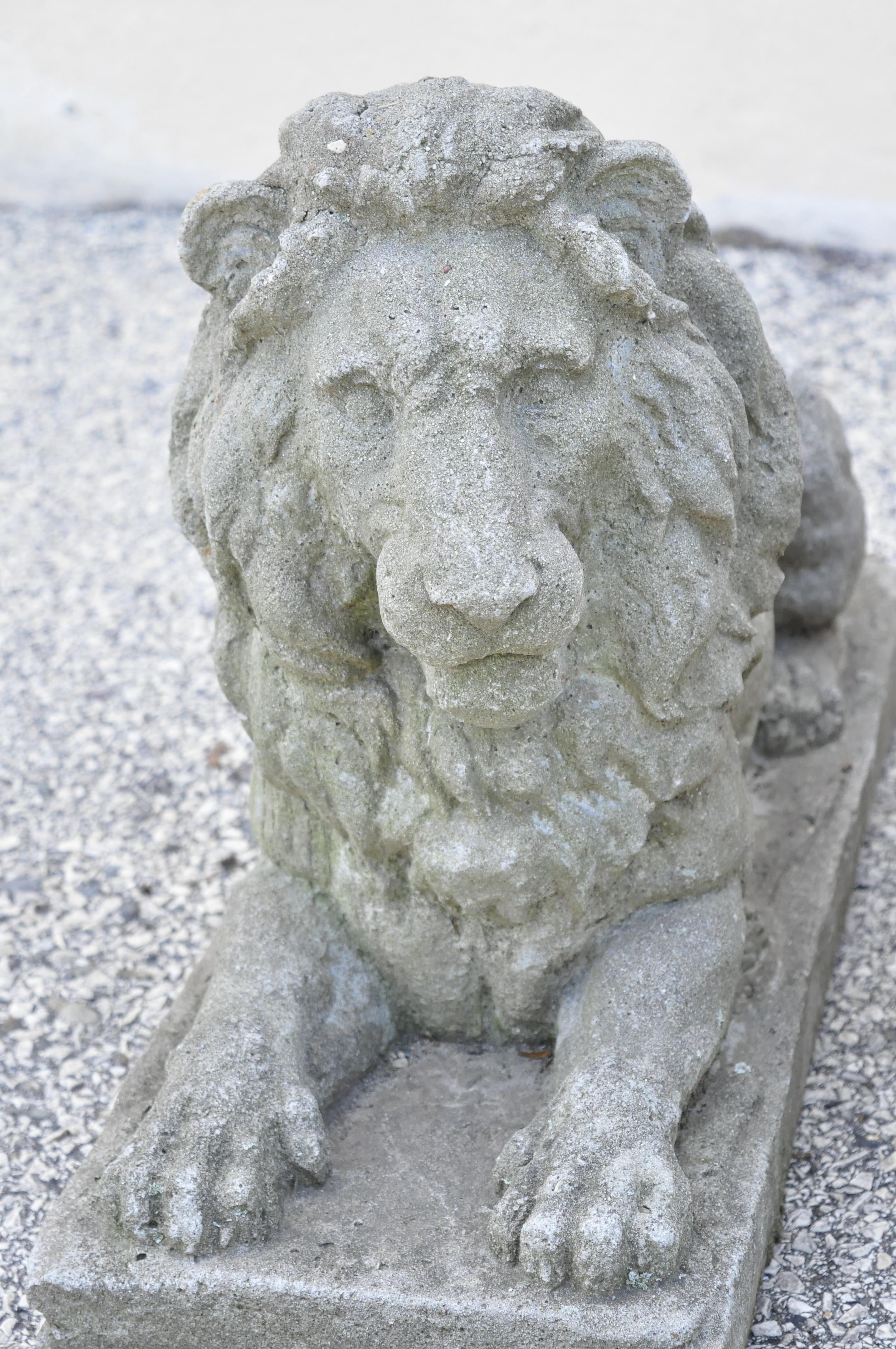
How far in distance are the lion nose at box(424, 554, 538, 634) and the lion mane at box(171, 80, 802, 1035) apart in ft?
0.78

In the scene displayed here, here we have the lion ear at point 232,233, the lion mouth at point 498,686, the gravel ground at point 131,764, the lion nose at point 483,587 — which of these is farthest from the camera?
the gravel ground at point 131,764

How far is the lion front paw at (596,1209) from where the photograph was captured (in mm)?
1904

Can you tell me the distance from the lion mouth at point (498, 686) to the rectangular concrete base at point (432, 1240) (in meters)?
0.69

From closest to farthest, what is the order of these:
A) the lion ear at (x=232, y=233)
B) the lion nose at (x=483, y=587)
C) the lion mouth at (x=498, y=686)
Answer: the lion nose at (x=483, y=587) < the lion mouth at (x=498, y=686) < the lion ear at (x=232, y=233)

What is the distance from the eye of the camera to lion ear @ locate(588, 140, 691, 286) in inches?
74.2

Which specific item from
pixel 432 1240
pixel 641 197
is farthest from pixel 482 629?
pixel 432 1240

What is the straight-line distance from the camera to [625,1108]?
2053 mm

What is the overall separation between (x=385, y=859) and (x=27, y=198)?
5.74 meters

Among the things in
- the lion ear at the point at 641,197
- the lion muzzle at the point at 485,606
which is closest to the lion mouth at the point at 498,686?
the lion muzzle at the point at 485,606

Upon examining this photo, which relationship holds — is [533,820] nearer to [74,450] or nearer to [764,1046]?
[764,1046]

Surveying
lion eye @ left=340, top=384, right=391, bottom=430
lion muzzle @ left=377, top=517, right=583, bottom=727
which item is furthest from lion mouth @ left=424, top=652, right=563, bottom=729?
lion eye @ left=340, top=384, right=391, bottom=430

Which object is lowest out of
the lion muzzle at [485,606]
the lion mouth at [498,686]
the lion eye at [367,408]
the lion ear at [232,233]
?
the lion mouth at [498,686]

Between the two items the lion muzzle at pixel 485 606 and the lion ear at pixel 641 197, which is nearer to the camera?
the lion muzzle at pixel 485 606

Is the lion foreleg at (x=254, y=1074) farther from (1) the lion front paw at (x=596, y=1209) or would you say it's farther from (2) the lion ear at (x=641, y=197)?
(2) the lion ear at (x=641, y=197)
